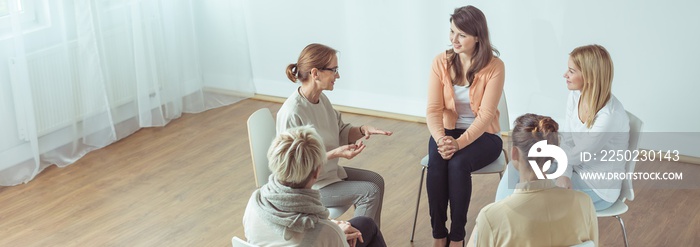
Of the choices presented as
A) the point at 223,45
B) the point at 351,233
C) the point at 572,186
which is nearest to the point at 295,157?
the point at 351,233

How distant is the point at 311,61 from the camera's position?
3.29 m

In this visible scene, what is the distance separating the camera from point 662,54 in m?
4.44

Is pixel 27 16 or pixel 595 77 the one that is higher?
pixel 27 16

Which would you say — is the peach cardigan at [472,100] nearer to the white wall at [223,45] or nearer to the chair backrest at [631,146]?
the chair backrest at [631,146]

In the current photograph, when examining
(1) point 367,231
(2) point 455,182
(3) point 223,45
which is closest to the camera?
(1) point 367,231

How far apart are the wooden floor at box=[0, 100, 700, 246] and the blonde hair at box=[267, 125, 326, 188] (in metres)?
1.29

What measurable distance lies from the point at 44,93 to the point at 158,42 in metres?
0.85

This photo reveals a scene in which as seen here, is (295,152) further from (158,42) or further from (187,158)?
(158,42)

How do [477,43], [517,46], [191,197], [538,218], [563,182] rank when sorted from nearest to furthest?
[538,218] → [563,182] → [477,43] → [191,197] → [517,46]

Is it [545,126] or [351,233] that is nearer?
[545,126]

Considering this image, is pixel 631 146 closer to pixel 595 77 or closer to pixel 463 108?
pixel 595 77

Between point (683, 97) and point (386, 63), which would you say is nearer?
point (683, 97)

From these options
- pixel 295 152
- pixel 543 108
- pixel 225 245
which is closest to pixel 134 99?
pixel 225 245

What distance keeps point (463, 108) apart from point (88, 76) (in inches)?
95.2
